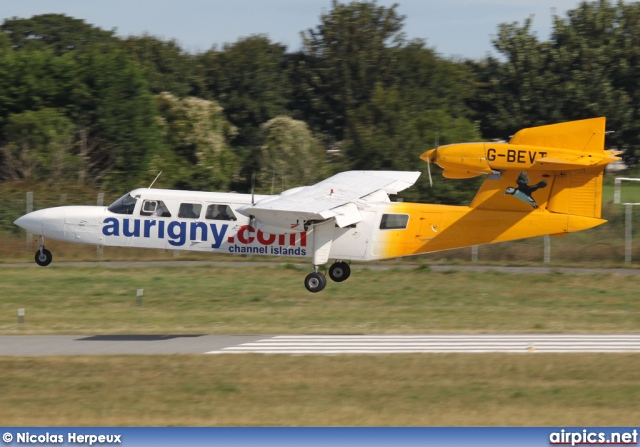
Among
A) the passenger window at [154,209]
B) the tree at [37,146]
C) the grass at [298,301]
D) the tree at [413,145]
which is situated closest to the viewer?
the passenger window at [154,209]

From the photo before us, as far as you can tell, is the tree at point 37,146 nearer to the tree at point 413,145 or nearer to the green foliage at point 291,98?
the green foliage at point 291,98

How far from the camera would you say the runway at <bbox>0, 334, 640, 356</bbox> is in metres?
24.1

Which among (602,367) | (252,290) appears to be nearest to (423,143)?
(252,290)

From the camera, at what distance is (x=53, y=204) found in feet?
140

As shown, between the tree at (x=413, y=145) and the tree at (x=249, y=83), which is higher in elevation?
the tree at (x=249, y=83)

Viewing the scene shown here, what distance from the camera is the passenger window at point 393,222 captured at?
1055 inches

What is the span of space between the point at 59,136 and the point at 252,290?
61.9 ft

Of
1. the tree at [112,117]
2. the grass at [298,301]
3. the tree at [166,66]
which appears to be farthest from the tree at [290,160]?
the tree at [166,66]

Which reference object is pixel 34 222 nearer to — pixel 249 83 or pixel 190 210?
pixel 190 210

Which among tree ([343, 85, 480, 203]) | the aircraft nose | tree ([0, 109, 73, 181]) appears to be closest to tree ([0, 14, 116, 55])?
tree ([0, 109, 73, 181])

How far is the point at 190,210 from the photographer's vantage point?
26.9 metres

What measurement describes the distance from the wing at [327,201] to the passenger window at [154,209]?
8.90ft

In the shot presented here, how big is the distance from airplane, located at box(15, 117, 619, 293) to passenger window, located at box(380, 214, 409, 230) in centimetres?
3

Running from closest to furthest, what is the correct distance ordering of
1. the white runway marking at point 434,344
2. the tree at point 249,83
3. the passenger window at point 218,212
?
the white runway marking at point 434,344
the passenger window at point 218,212
the tree at point 249,83
